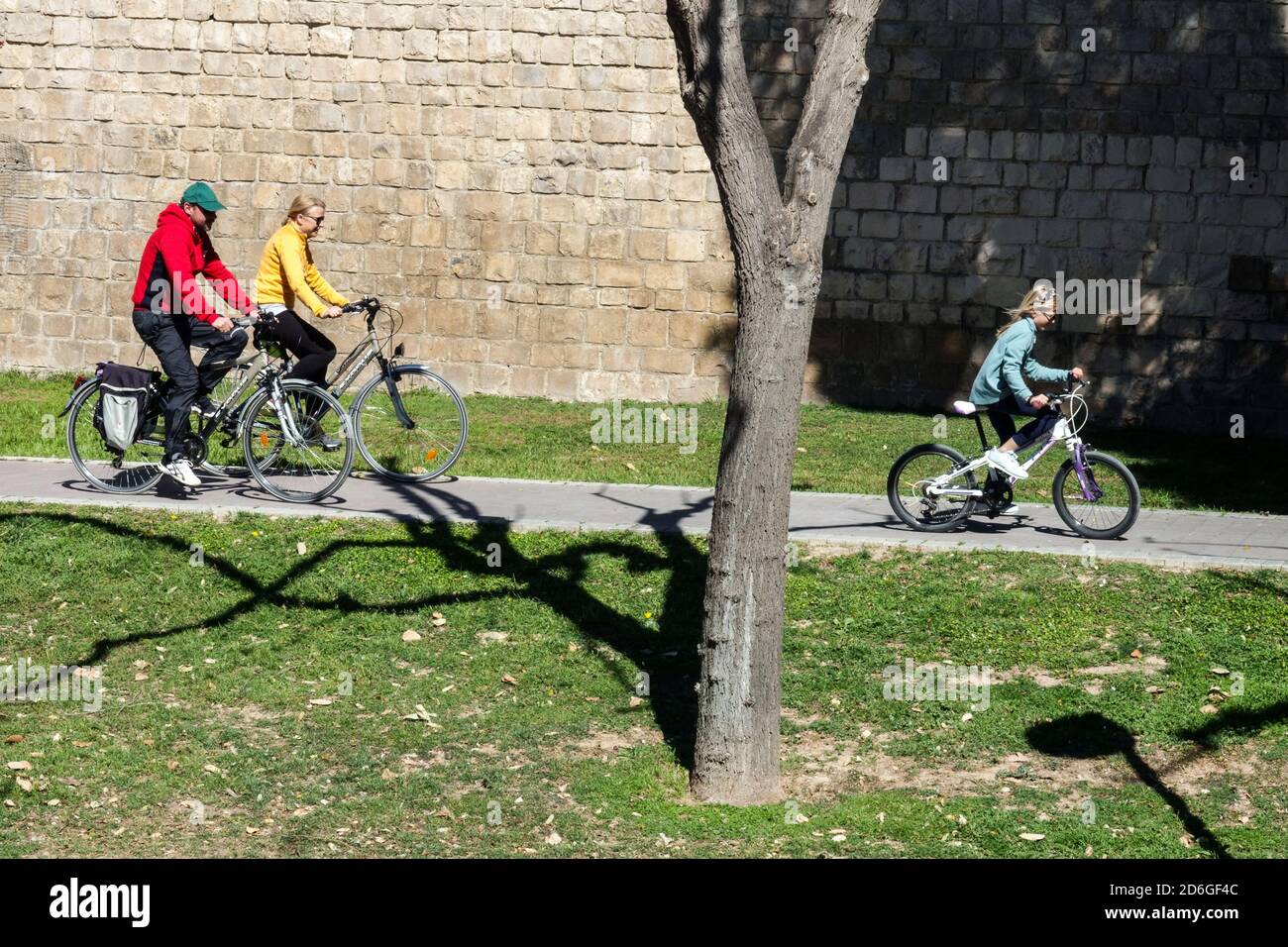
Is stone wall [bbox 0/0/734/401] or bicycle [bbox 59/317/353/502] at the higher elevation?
stone wall [bbox 0/0/734/401]

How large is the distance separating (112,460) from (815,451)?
531 centimetres

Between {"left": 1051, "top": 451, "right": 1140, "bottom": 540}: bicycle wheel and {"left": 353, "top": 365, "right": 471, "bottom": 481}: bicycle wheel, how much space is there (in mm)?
4065

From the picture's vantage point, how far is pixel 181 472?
31.6 feet

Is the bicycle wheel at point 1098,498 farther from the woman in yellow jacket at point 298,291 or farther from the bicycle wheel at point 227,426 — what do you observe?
the bicycle wheel at point 227,426

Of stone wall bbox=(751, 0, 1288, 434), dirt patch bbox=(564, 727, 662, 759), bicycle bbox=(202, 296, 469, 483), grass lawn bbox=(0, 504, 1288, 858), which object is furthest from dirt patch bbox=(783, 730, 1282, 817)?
stone wall bbox=(751, 0, 1288, 434)

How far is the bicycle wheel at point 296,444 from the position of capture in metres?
9.79

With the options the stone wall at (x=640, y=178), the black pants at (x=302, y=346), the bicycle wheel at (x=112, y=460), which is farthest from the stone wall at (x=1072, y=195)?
the bicycle wheel at (x=112, y=460)

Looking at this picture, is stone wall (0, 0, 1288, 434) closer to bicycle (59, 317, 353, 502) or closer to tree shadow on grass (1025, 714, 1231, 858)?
bicycle (59, 317, 353, 502)

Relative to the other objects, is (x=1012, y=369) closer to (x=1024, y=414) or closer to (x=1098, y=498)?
(x=1024, y=414)

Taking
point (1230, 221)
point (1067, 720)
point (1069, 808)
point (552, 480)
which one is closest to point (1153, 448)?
point (1230, 221)

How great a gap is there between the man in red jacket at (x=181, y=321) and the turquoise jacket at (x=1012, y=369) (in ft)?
15.4

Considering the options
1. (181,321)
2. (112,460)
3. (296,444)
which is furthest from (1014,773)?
(112,460)

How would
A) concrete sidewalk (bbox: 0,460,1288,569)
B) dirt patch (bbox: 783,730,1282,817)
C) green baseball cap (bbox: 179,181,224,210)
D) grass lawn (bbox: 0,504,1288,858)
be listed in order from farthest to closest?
1. green baseball cap (bbox: 179,181,224,210)
2. concrete sidewalk (bbox: 0,460,1288,569)
3. dirt patch (bbox: 783,730,1282,817)
4. grass lawn (bbox: 0,504,1288,858)

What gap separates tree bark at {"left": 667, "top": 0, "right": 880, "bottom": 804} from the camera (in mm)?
6215
